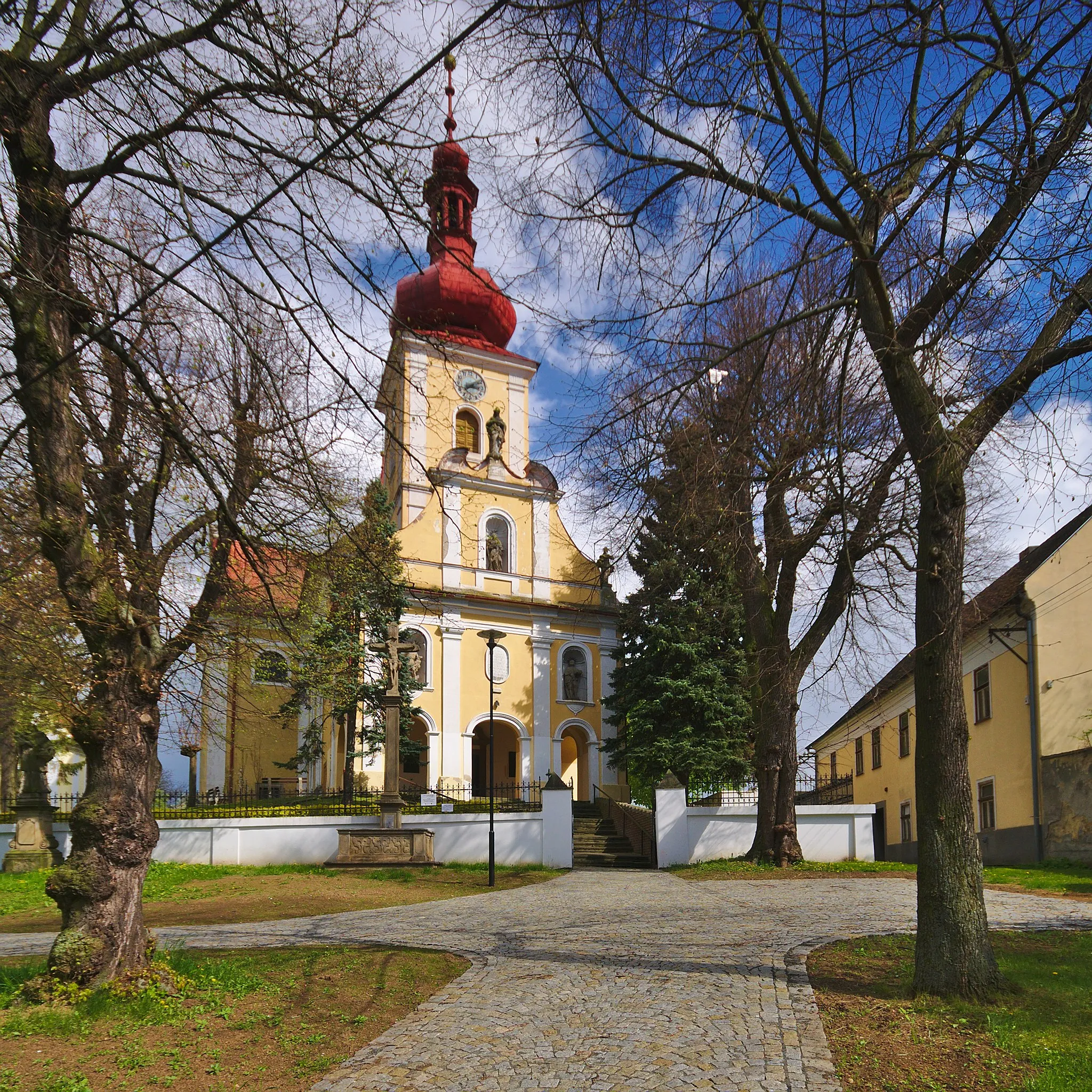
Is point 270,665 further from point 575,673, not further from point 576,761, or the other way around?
point 576,761

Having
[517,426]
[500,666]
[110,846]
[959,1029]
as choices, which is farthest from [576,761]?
[959,1029]

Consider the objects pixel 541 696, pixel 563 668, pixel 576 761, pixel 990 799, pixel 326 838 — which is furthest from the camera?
pixel 576 761

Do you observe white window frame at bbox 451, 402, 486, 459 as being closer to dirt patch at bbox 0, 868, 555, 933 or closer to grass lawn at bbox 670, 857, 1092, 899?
dirt patch at bbox 0, 868, 555, 933

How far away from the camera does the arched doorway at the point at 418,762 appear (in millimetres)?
29125

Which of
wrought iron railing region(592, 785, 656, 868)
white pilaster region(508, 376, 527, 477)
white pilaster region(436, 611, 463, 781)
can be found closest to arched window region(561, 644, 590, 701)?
white pilaster region(436, 611, 463, 781)

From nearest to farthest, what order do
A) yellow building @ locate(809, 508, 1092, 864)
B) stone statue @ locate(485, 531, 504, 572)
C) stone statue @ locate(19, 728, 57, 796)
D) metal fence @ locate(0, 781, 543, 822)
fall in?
yellow building @ locate(809, 508, 1092, 864), stone statue @ locate(19, 728, 57, 796), metal fence @ locate(0, 781, 543, 822), stone statue @ locate(485, 531, 504, 572)

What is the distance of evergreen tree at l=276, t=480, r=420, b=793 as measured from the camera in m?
8.19

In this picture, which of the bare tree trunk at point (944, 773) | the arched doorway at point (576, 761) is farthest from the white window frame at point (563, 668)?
the bare tree trunk at point (944, 773)

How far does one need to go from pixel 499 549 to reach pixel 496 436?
381 centimetres

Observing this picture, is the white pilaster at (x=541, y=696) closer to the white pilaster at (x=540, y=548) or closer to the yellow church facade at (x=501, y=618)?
the yellow church facade at (x=501, y=618)

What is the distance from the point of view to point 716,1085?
502 centimetres

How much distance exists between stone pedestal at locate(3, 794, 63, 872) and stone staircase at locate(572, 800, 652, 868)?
32.6 feet

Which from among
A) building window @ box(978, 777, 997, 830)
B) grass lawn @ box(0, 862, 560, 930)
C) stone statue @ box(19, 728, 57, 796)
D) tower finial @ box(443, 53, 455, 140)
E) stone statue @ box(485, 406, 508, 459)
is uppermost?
stone statue @ box(485, 406, 508, 459)

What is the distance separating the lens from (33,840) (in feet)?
59.5
